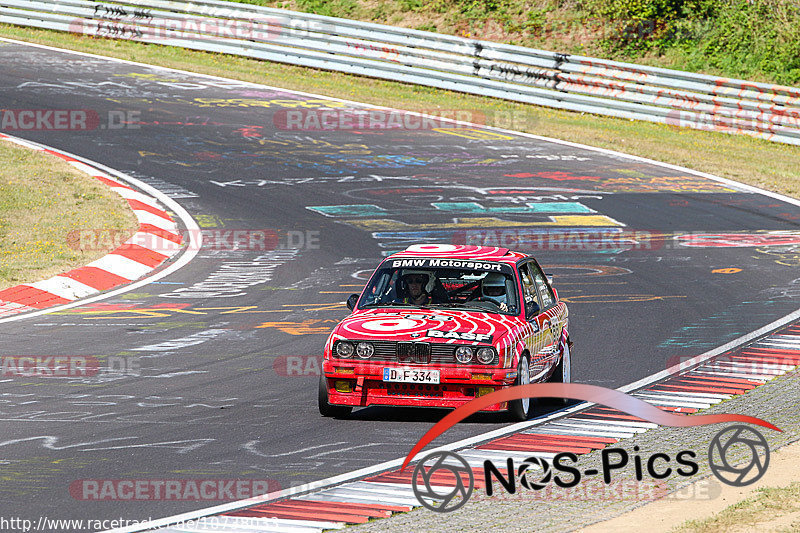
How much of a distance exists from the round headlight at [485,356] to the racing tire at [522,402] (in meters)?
0.30

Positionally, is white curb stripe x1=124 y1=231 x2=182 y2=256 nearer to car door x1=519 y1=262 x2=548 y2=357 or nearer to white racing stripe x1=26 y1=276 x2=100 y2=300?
white racing stripe x1=26 y1=276 x2=100 y2=300

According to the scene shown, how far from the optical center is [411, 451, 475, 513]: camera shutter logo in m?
7.41

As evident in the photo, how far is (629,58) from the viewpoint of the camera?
31.2 m

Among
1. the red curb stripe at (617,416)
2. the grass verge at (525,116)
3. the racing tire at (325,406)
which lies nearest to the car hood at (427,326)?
the racing tire at (325,406)

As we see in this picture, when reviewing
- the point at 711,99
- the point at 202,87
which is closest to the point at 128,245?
the point at 202,87

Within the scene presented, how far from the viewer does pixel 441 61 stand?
28.5m

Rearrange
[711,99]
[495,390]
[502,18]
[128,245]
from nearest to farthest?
1. [495,390]
2. [128,245]
3. [711,99]
4. [502,18]

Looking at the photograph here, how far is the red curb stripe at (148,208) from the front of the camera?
18259 millimetres

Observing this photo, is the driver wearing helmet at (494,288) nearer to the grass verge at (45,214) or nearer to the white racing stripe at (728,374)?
the white racing stripe at (728,374)

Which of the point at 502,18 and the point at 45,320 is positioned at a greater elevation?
the point at 502,18

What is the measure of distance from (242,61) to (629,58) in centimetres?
1037

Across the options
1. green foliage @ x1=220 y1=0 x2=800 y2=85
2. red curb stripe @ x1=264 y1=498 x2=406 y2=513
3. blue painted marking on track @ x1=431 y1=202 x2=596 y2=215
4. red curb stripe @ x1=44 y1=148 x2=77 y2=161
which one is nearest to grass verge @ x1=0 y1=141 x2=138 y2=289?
red curb stripe @ x1=44 y1=148 x2=77 y2=161

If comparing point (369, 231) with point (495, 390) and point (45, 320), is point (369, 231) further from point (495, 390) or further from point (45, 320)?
point (495, 390)

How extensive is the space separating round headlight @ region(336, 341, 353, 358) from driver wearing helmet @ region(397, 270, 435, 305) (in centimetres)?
97
